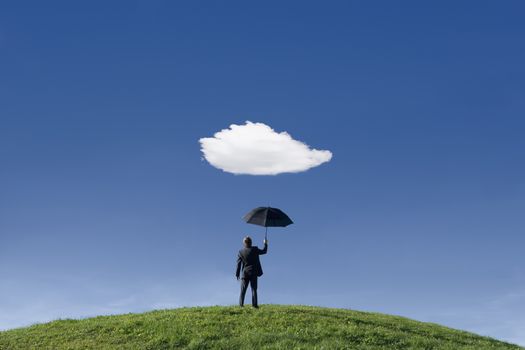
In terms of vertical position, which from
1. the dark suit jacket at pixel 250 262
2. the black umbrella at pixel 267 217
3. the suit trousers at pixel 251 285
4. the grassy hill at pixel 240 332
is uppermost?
the black umbrella at pixel 267 217

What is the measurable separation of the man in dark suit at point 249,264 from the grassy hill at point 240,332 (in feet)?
3.89

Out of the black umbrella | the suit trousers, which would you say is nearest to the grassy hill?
the suit trousers

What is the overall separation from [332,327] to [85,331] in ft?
33.9

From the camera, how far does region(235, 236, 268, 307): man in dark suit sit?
2711 centimetres

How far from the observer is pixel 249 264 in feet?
89.0

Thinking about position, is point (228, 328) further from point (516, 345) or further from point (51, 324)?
point (516, 345)

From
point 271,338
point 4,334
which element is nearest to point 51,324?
point 4,334

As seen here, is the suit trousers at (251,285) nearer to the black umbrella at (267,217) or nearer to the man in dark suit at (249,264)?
the man in dark suit at (249,264)

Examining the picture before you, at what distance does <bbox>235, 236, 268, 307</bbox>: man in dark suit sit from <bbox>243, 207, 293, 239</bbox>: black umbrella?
812 millimetres

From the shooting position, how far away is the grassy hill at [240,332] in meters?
22.8

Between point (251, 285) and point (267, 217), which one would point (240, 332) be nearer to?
point (251, 285)

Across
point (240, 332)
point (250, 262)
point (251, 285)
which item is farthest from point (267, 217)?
point (240, 332)

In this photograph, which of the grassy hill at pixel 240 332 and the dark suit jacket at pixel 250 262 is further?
the dark suit jacket at pixel 250 262

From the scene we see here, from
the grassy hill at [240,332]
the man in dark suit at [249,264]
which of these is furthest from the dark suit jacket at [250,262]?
the grassy hill at [240,332]
